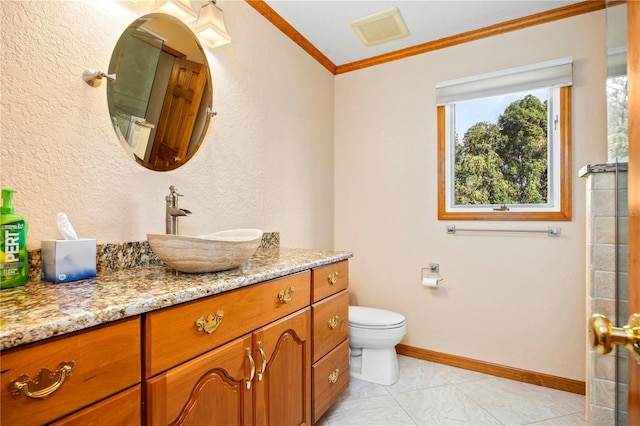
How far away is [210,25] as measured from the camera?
1461 mm

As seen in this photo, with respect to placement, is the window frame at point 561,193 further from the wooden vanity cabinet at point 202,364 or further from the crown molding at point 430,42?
the wooden vanity cabinet at point 202,364

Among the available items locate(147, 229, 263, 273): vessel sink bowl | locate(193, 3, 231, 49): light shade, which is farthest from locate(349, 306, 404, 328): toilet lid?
locate(193, 3, 231, 49): light shade

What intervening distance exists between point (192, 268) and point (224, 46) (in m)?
1.25

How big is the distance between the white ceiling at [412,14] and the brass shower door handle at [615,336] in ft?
6.61

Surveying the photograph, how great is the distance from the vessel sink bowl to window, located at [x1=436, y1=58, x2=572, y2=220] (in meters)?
1.75

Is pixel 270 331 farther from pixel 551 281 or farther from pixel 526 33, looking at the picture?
pixel 526 33

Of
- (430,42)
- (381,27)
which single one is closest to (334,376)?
(381,27)

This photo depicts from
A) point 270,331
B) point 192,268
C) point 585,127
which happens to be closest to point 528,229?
point 585,127

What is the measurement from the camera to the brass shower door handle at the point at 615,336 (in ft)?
1.58

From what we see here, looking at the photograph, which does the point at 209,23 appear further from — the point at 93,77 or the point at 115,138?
the point at 115,138

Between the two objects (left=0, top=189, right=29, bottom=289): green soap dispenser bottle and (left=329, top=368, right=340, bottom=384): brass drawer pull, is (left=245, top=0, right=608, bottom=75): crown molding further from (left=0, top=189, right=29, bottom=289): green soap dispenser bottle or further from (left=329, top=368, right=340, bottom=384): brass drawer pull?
(left=329, top=368, right=340, bottom=384): brass drawer pull

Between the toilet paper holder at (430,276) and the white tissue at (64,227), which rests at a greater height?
the white tissue at (64,227)

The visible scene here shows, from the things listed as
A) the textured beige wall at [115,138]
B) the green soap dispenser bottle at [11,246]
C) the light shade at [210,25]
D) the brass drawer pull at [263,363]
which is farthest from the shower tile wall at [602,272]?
the green soap dispenser bottle at [11,246]

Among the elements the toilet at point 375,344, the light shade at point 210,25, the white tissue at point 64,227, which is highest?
the light shade at point 210,25
